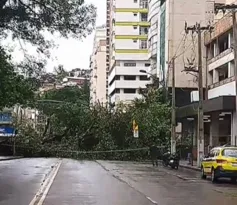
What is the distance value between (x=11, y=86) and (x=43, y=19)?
42.7 ft

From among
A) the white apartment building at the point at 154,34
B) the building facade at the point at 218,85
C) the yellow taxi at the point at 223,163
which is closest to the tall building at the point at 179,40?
the white apartment building at the point at 154,34

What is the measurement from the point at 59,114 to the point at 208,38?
57.3 ft

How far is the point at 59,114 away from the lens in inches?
2451

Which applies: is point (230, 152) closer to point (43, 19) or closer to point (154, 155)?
point (43, 19)

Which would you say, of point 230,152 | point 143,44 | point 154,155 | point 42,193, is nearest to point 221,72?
point 154,155

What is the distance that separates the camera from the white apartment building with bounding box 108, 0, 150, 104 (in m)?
112

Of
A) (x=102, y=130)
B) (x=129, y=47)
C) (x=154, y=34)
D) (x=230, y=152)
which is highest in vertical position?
(x=129, y=47)

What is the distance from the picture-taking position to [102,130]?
5831 centimetres

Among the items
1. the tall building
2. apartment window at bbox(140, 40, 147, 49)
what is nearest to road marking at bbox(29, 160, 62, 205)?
the tall building

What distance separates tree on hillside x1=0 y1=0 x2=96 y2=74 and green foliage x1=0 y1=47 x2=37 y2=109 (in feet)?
7.45

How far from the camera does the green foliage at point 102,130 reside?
57.5 metres

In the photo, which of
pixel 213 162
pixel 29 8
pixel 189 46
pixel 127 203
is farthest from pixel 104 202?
pixel 189 46

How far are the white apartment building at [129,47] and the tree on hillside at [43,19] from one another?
Answer: 86.8m

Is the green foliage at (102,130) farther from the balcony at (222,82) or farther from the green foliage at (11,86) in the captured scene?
the green foliage at (11,86)
